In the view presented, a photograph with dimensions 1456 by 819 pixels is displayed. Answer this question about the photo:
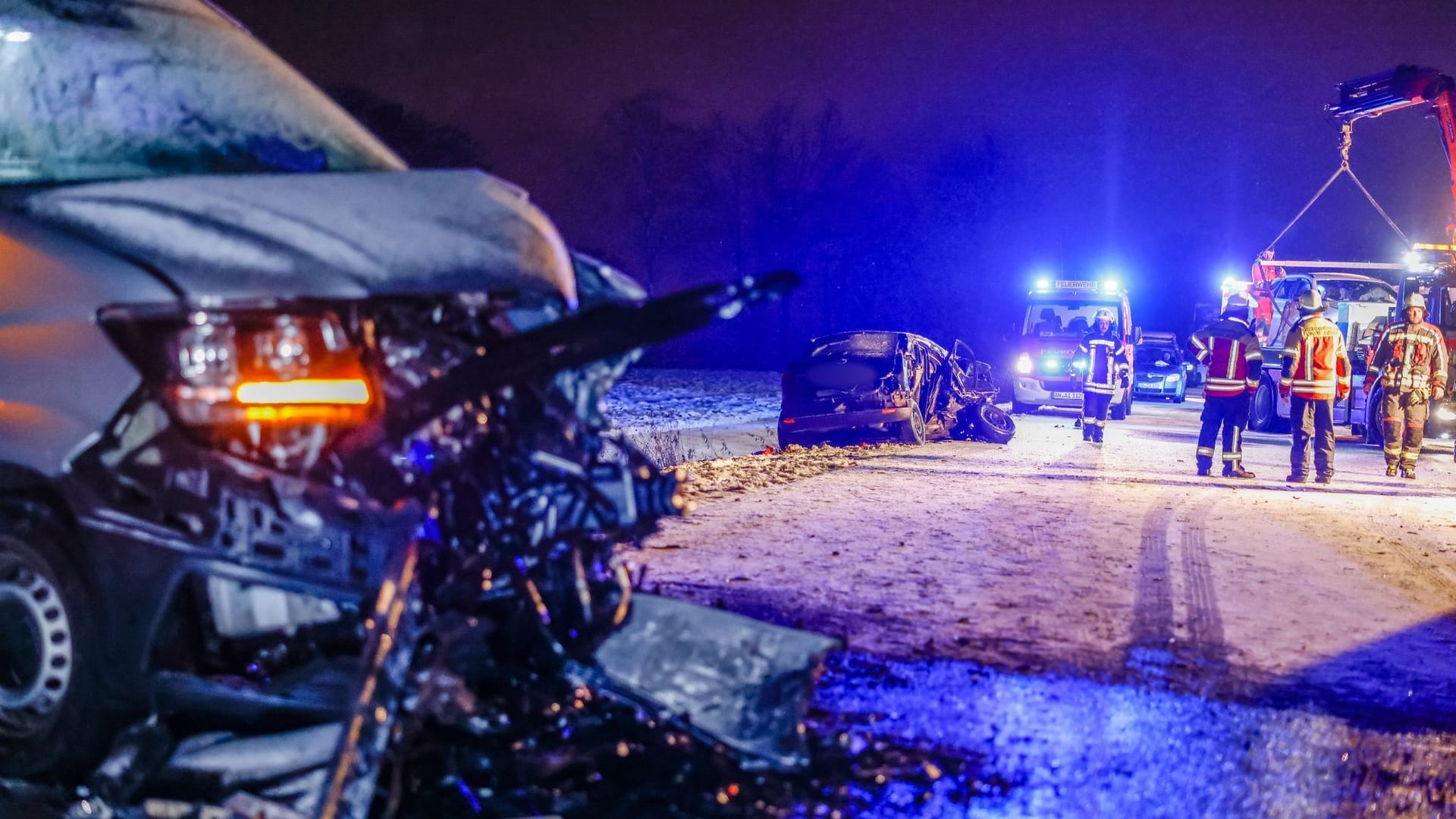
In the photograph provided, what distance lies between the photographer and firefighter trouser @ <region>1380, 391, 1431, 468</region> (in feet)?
40.3

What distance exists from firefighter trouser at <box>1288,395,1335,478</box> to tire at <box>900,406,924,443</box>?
13.5 ft

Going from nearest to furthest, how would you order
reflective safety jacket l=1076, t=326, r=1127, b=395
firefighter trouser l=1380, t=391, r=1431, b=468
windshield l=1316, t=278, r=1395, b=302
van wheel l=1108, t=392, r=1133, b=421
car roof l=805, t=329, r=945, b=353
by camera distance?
firefighter trouser l=1380, t=391, r=1431, b=468, car roof l=805, t=329, r=945, b=353, reflective safety jacket l=1076, t=326, r=1127, b=395, windshield l=1316, t=278, r=1395, b=302, van wheel l=1108, t=392, r=1133, b=421

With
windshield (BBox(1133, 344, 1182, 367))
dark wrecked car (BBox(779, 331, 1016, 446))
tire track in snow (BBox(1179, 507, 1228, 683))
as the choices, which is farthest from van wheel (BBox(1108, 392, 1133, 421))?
tire track in snow (BBox(1179, 507, 1228, 683))

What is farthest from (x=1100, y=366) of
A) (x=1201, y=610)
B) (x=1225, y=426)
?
(x=1201, y=610)

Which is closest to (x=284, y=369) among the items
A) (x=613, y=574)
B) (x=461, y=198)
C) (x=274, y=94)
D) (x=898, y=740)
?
(x=461, y=198)

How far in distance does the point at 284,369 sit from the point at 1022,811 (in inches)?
92.3

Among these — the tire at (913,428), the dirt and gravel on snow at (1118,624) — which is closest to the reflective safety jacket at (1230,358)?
the dirt and gravel on snow at (1118,624)

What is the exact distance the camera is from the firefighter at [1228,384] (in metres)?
11.7

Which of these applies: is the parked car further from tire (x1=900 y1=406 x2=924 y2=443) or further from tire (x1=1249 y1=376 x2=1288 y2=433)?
tire (x1=900 y1=406 x2=924 y2=443)

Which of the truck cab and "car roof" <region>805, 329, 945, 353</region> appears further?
the truck cab

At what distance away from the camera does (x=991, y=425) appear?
14.8m

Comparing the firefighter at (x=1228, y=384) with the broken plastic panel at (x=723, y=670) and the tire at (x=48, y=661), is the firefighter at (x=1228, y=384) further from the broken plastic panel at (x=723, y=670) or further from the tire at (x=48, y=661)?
the tire at (x=48, y=661)

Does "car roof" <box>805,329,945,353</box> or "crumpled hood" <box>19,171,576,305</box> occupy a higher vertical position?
"crumpled hood" <box>19,171,576,305</box>

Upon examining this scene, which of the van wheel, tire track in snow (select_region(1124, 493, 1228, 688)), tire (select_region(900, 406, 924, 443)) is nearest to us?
tire track in snow (select_region(1124, 493, 1228, 688))
